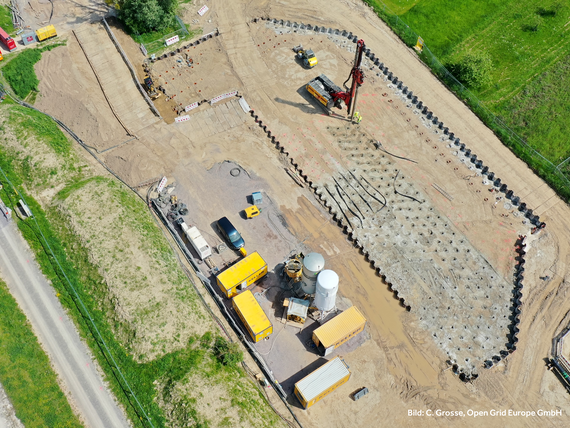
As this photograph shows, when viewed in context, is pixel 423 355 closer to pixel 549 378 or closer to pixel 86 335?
pixel 549 378

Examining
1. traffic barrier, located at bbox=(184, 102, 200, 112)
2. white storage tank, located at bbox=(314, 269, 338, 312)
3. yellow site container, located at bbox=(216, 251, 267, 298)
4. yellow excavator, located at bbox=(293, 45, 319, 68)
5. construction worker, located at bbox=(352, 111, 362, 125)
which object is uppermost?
traffic barrier, located at bbox=(184, 102, 200, 112)

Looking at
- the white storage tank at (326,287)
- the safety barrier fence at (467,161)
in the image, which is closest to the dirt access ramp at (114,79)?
the safety barrier fence at (467,161)

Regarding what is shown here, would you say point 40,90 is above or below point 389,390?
above

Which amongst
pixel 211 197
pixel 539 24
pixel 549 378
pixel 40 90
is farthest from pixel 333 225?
pixel 539 24

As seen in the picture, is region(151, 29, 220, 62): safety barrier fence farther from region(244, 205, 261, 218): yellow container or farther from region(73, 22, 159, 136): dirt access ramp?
region(244, 205, 261, 218): yellow container

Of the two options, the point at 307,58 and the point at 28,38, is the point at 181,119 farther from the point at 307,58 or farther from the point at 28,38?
the point at 28,38

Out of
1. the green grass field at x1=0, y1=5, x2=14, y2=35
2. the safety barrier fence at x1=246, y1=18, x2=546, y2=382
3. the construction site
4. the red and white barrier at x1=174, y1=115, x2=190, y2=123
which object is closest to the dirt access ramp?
the construction site

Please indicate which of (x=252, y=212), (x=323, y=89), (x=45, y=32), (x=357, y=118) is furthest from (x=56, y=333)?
(x=45, y=32)

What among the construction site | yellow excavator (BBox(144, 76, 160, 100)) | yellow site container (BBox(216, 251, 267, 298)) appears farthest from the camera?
yellow excavator (BBox(144, 76, 160, 100))
